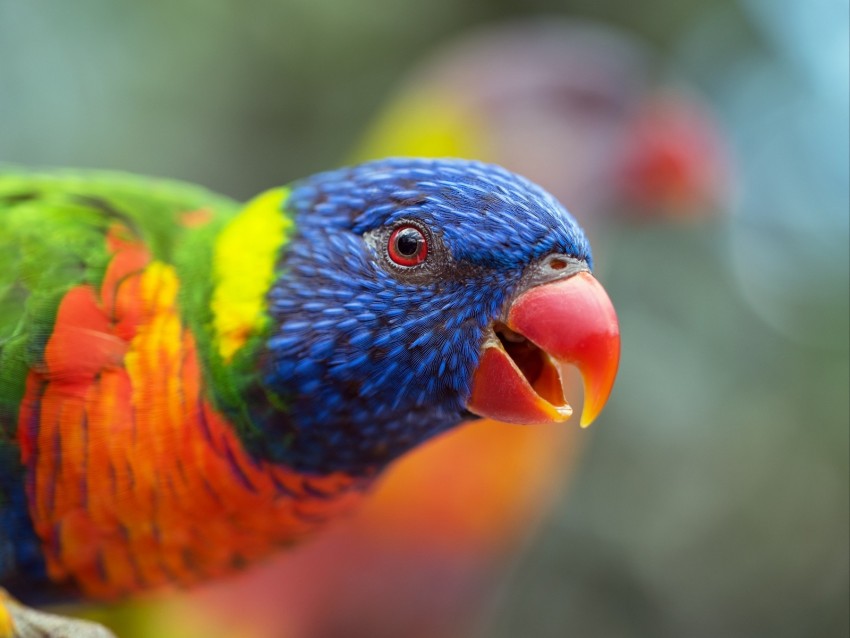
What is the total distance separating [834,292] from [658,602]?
5.97 ft

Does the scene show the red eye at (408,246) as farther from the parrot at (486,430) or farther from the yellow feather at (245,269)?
the parrot at (486,430)

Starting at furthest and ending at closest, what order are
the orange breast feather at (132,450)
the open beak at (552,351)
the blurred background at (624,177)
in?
the blurred background at (624,177)
the orange breast feather at (132,450)
the open beak at (552,351)

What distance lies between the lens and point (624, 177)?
10.3ft

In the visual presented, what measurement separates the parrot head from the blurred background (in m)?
1.34

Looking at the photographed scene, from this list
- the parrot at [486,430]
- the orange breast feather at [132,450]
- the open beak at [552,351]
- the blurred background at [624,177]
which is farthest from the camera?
the blurred background at [624,177]

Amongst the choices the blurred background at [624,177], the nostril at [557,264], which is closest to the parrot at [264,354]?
the nostril at [557,264]

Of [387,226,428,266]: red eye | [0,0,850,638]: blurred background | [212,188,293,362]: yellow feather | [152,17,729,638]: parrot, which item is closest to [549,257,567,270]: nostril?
[387,226,428,266]: red eye

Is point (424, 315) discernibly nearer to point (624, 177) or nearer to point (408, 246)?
point (408, 246)

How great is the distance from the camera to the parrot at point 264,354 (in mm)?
1107

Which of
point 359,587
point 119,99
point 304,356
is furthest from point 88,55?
point 304,356

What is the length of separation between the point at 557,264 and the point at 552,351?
0.43 feet

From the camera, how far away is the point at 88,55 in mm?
4062

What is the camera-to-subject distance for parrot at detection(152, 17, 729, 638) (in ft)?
7.77

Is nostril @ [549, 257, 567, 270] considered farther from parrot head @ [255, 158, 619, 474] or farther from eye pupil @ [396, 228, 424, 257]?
eye pupil @ [396, 228, 424, 257]
